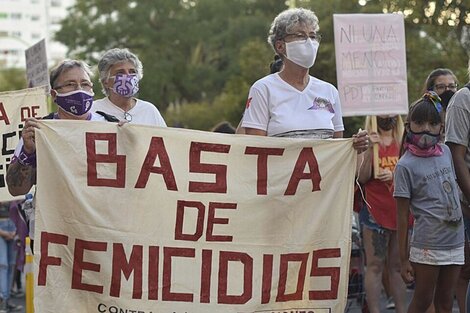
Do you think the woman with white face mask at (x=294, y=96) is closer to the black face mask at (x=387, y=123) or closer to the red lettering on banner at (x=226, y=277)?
the red lettering on banner at (x=226, y=277)

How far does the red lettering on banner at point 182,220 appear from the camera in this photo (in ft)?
17.4

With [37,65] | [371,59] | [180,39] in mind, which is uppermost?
[180,39]

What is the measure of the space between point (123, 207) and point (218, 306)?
0.70m

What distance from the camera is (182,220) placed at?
5.31m

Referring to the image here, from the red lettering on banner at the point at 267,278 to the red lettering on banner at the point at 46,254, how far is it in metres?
1.02

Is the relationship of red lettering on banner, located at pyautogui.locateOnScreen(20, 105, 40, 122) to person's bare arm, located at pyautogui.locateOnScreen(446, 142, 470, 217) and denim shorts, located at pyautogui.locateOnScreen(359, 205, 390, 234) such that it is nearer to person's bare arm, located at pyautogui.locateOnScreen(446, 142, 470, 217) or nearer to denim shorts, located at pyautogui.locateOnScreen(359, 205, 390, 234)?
denim shorts, located at pyautogui.locateOnScreen(359, 205, 390, 234)

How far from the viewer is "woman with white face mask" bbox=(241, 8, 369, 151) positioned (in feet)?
19.2

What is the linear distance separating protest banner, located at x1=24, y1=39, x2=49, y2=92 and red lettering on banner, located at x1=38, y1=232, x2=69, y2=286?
553cm

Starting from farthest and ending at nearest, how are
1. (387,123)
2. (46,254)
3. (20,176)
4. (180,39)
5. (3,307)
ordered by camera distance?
(180,39) → (3,307) → (387,123) → (20,176) → (46,254)

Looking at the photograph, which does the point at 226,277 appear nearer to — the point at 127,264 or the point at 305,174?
the point at 127,264

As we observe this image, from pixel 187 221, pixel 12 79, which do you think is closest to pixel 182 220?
pixel 187 221

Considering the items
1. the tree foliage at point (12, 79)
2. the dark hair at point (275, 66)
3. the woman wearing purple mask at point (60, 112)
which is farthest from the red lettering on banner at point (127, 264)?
the tree foliage at point (12, 79)

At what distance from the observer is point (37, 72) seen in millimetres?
10898

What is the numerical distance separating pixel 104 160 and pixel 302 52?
1347mm
